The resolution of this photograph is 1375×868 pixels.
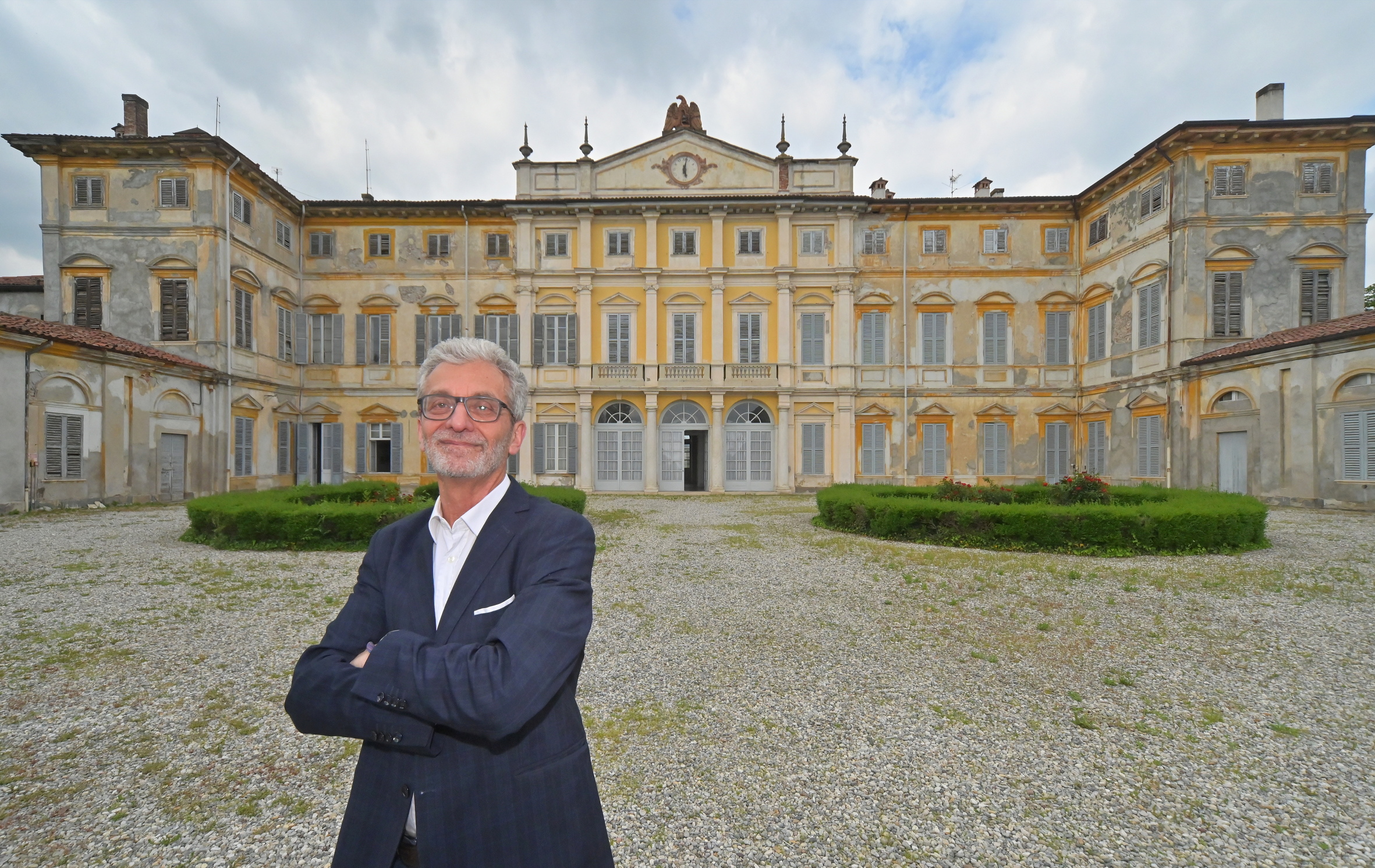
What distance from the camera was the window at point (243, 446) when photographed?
66.3ft

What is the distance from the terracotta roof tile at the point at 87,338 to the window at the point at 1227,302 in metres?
30.9

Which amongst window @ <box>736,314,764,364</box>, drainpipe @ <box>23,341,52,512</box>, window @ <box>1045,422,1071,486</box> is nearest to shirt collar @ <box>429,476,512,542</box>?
drainpipe @ <box>23,341,52,512</box>

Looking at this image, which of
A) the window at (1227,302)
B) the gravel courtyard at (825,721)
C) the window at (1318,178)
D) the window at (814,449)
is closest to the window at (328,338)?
the gravel courtyard at (825,721)

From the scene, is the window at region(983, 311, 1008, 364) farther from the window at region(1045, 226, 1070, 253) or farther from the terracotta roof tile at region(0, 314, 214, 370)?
the terracotta roof tile at region(0, 314, 214, 370)

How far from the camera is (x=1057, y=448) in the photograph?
23.0 m

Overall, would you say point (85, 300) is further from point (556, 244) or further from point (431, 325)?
point (556, 244)

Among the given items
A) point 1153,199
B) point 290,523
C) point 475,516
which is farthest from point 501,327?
point 475,516

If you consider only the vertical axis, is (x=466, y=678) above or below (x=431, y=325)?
below

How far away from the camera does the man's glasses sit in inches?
73.4

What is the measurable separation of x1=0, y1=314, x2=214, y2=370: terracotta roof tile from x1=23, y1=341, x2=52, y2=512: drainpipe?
0.47 meters

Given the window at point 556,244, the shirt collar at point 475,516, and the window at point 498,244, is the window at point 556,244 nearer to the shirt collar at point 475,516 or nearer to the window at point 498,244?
the window at point 498,244

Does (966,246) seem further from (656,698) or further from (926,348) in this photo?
(656,698)

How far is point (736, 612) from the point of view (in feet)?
22.0

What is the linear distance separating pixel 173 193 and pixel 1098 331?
31613 mm
